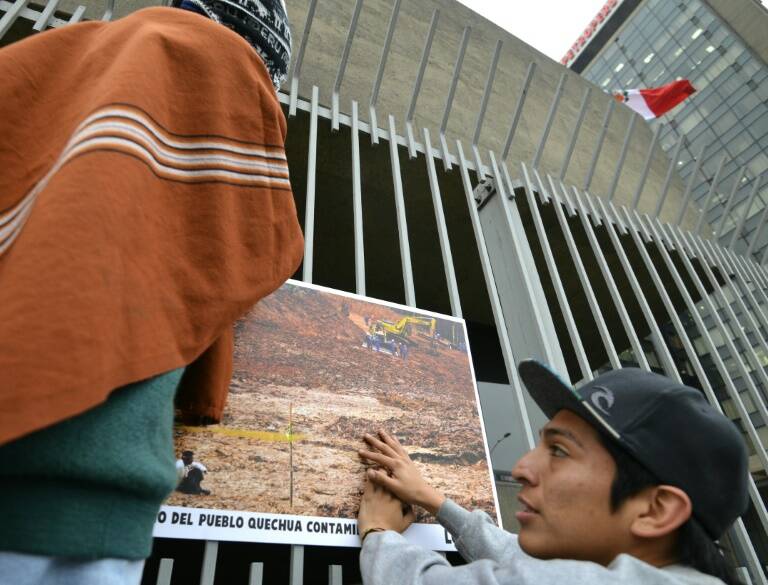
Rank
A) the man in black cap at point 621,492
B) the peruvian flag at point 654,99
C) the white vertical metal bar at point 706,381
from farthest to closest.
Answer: the peruvian flag at point 654,99 → the white vertical metal bar at point 706,381 → the man in black cap at point 621,492

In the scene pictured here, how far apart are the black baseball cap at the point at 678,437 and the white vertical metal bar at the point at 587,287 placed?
1018mm

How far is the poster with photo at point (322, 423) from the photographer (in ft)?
3.58

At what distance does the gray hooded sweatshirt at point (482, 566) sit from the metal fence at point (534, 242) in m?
0.24

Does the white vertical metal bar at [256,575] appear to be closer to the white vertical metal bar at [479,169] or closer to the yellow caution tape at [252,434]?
the yellow caution tape at [252,434]

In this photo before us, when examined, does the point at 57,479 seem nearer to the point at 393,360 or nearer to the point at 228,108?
the point at 228,108

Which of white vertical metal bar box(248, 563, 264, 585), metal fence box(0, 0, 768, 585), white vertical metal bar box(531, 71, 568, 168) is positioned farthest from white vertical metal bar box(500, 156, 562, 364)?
white vertical metal bar box(248, 563, 264, 585)

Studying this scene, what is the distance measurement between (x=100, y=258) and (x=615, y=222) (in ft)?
10.9

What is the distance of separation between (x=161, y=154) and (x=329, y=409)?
2.75 feet

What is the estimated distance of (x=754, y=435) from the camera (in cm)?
256

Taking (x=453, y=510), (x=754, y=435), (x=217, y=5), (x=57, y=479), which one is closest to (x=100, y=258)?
(x=57, y=479)

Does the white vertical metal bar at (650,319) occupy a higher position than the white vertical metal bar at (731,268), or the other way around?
the white vertical metal bar at (731,268)

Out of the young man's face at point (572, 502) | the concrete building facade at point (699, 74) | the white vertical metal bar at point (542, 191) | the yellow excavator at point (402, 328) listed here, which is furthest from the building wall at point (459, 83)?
the concrete building facade at point (699, 74)

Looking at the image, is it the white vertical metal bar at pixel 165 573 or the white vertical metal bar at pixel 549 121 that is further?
the white vertical metal bar at pixel 549 121

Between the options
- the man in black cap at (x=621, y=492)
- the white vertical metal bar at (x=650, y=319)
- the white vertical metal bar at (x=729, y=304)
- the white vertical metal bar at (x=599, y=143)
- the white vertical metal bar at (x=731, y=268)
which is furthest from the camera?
the white vertical metal bar at (x=731, y=268)
